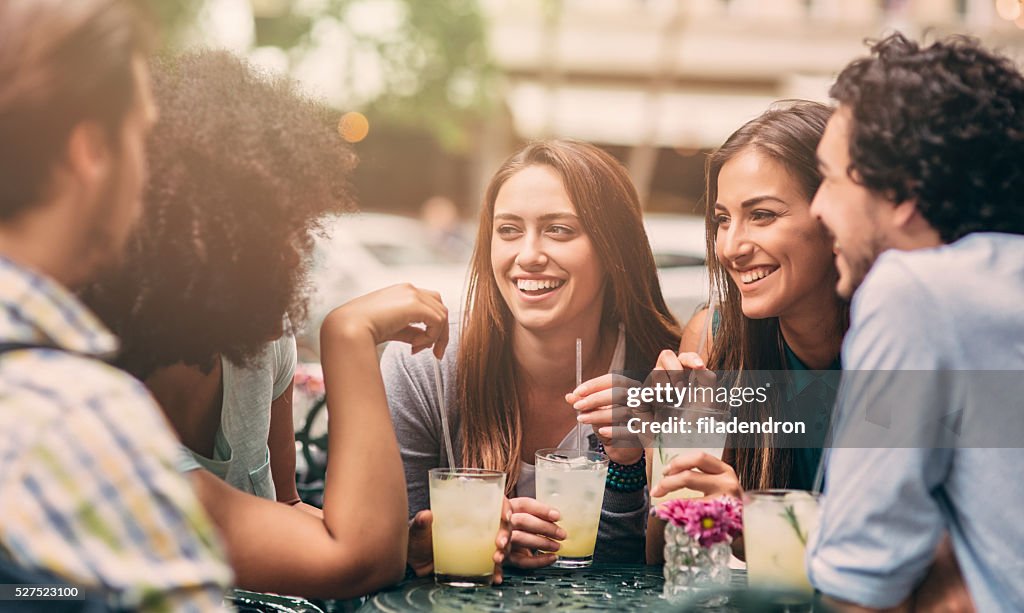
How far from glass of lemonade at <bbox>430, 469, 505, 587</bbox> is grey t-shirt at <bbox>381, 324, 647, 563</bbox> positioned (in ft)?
1.06

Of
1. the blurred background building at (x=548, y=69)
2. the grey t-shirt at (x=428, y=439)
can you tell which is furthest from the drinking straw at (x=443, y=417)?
the blurred background building at (x=548, y=69)

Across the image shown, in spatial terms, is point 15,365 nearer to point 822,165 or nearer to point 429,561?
point 429,561

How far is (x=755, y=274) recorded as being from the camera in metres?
1.91

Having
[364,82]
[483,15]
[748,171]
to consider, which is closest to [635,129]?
[483,15]

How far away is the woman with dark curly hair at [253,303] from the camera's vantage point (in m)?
1.38

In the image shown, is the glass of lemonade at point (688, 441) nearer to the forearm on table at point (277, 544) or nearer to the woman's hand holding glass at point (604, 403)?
the woman's hand holding glass at point (604, 403)

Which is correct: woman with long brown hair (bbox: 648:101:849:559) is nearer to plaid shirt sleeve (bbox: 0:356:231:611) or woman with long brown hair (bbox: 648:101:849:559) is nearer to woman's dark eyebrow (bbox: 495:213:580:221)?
Result: woman's dark eyebrow (bbox: 495:213:580:221)

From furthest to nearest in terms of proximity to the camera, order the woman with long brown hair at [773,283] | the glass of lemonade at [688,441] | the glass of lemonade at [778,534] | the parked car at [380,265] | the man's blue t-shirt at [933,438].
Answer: the parked car at [380,265], the woman with long brown hair at [773,283], the glass of lemonade at [688,441], the glass of lemonade at [778,534], the man's blue t-shirt at [933,438]

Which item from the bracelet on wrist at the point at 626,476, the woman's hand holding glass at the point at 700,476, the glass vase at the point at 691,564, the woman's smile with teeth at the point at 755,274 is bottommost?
the glass vase at the point at 691,564

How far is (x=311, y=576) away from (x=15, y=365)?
60 centimetres

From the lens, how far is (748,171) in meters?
1.96

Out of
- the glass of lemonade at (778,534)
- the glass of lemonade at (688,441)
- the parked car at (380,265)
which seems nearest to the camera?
the glass of lemonade at (778,534)

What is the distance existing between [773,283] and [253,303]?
3.12ft

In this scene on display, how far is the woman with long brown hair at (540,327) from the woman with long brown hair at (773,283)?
0.17m
